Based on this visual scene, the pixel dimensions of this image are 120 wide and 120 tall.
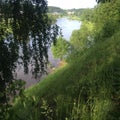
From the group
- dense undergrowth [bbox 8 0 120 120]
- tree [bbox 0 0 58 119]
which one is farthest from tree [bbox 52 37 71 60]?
tree [bbox 0 0 58 119]

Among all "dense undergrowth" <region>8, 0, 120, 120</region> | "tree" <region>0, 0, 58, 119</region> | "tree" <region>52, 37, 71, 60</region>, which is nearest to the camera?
"dense undergrowth" <region>8, 0, 120, 120</region>

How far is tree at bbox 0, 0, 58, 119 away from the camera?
6.09 metres

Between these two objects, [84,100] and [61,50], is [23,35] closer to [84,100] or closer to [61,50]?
[84,100]

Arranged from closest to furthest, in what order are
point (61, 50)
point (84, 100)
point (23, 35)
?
point (84, 100) < point (23, 35) < point (61, 50)

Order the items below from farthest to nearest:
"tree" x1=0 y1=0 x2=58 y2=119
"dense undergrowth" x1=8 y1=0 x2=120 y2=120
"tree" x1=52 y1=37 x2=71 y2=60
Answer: "tree" x1=52 y1=37 x2=71 y2=60 < "tree" x1=0 y1=0 x2=58 y2=119 < "dense undergrowth" x1=8 y1=0 x2=120 y2=120

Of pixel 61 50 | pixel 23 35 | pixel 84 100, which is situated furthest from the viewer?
pixel 61 50

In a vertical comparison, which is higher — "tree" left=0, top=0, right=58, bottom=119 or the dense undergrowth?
"tree" left=0, top=0, right=58, bottom=119

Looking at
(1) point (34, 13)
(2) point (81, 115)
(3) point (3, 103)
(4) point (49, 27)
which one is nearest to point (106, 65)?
(4) point (49, 27)

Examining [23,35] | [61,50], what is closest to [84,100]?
[23,35]

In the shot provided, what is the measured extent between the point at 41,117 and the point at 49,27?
2431 millimetres

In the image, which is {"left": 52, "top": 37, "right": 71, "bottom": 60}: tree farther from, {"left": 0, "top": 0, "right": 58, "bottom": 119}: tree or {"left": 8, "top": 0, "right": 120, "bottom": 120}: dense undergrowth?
{"left": 0, "top": 0, "right": 58, "bottom": 119}: tree

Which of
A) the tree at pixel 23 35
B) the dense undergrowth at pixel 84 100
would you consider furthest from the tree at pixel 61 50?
the tree at pixel 23 35

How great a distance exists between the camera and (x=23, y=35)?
257 inches

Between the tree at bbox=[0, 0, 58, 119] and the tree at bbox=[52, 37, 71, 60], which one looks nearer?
the tree at bbox=[0, 0, 58, 119]
